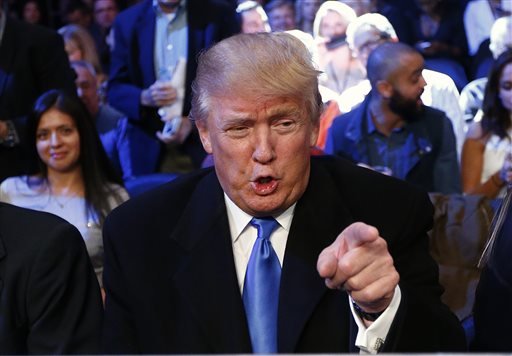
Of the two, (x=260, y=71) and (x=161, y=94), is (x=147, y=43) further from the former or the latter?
(x=260, y=71)

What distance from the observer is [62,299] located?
2.21m

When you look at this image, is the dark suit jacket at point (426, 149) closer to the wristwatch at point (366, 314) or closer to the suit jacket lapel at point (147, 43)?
the suit jacket lapel at point (147, 43)

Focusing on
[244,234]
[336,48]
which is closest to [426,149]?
[336,48]

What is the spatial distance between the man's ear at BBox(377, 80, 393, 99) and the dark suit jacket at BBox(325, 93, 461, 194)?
0.38ft

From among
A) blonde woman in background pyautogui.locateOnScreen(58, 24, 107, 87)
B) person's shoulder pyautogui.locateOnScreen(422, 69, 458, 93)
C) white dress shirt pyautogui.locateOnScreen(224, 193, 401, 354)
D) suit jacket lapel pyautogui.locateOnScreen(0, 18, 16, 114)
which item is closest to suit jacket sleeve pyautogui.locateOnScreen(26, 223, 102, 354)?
white dress shirt pyautogui.locateOnScreen(224, 193, 401, 354)

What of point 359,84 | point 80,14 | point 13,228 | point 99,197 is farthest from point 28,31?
point 80,14

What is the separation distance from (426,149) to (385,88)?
33 centimetres

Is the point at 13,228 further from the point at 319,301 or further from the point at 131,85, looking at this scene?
the point at 131,85

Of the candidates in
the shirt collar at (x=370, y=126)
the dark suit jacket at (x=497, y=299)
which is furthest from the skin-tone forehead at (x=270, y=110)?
the shirt collar at (x=370, y=126)

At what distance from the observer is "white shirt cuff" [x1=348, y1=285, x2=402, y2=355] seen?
6.36 ft

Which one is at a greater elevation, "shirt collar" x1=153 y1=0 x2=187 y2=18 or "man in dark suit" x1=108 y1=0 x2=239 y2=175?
"shirt collar" x1=153 y1=0 x2=187 y2=18

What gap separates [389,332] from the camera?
195 cm

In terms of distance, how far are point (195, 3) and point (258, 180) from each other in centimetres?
318

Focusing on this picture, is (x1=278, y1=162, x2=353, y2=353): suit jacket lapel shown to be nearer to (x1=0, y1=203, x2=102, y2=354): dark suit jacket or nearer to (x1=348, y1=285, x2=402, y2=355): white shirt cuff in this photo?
(x1=348, y1=285, x2=402, y2=355): white shirt cuff
